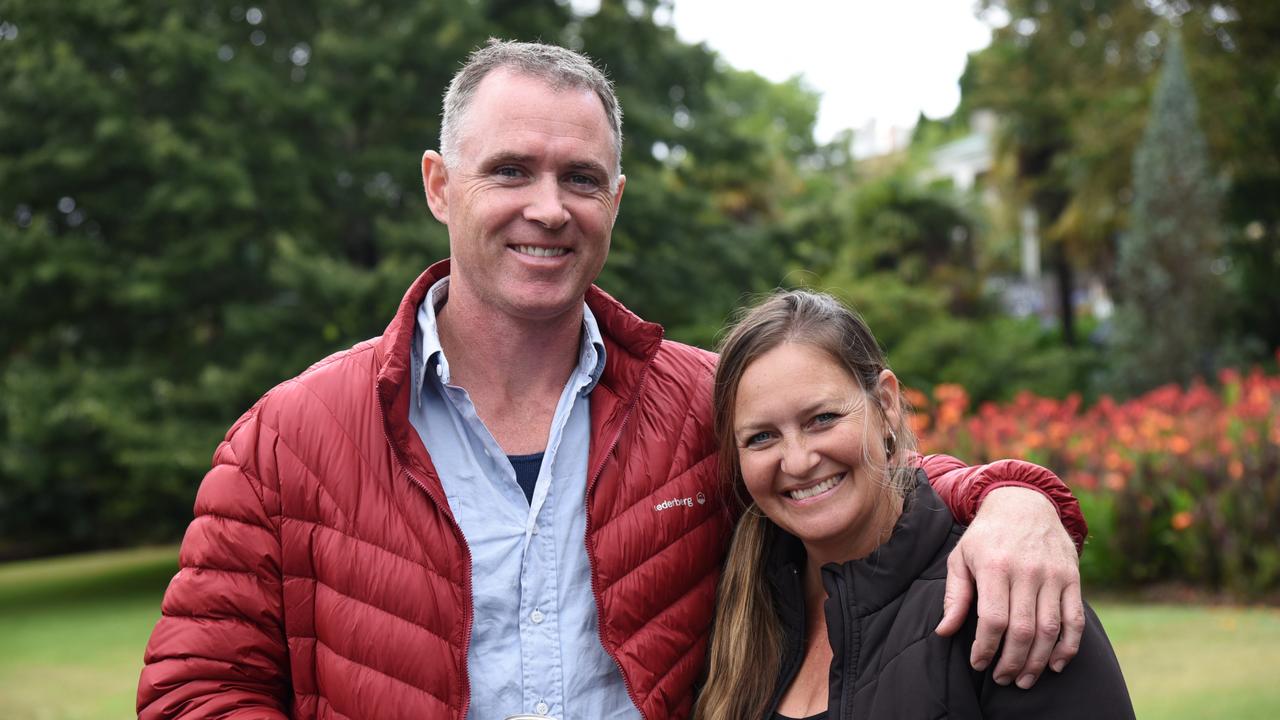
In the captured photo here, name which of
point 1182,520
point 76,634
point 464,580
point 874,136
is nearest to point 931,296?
point 1182,520

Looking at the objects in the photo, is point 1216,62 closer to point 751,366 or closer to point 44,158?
point 44,158

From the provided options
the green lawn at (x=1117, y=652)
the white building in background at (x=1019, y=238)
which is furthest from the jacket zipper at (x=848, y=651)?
the white building in background at (x=1019, y=238)

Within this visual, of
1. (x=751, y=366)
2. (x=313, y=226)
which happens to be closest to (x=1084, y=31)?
(x=313, y=226)

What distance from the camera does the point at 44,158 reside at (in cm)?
1387

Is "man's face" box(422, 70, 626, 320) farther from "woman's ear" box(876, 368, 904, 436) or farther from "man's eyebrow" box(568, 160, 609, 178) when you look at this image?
"woman's ear" box(876, 368, 904, 436)

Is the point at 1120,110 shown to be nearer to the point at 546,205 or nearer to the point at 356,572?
the point at 546,205

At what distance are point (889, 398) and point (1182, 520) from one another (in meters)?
7.80

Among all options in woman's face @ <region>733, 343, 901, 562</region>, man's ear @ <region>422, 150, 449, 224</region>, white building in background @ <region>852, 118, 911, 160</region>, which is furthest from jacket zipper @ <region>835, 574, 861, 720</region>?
white building in background @ <region>852, 118, 911, 160</region>

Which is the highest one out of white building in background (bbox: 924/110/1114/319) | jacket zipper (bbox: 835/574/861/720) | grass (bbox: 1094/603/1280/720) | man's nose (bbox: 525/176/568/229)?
white building in background (bbox: 924/110/1114/319)

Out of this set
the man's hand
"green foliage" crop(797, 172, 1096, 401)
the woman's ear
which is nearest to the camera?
the man's hand

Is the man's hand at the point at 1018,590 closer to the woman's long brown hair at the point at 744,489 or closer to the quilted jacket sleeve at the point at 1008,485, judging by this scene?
the quilted jacket sleeve at the point at 1008,485

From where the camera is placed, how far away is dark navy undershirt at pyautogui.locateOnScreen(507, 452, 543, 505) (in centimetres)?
260

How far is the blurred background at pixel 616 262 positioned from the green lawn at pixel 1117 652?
0.14 feet

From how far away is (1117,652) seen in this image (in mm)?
7875
